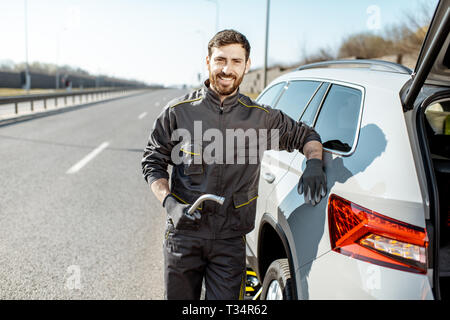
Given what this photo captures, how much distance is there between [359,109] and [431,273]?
0.97 meters

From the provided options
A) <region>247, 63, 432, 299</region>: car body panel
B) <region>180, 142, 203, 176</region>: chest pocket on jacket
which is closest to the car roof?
<region>247, 63, 432, 299</region>: car body panel

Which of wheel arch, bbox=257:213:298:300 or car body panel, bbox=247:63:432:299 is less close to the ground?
car body panel, bbox=247:63:432:299

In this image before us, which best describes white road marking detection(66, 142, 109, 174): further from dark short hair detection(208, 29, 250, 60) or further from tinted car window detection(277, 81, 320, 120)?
dark short hair detection(208, 29, 250, 60)

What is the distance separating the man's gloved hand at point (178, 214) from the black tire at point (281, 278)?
2.00 feet

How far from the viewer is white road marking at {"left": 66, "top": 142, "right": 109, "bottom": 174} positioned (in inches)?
304

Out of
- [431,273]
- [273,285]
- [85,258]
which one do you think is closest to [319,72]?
[273,285]

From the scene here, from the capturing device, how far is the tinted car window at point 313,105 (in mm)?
2742

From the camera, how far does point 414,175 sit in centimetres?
168

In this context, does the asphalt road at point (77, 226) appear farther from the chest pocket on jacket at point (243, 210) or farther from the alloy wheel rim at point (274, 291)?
the chest pocket on jacket at point (243, 210)

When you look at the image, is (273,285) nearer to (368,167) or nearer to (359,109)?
(368,167)

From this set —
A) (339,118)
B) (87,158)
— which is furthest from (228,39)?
(87,158)

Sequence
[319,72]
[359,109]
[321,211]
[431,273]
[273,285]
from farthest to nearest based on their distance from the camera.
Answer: [319,72]
[273,285]
[359,109]
[321,211]
[431,273]

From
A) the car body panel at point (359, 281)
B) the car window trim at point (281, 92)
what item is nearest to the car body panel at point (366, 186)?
the car body panel at point (359, 281)

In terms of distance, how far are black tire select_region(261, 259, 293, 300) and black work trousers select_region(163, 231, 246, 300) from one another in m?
0.22
